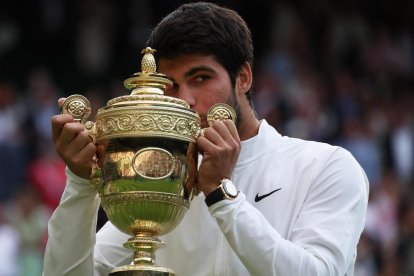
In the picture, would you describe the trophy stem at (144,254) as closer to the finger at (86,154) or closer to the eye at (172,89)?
the finger at (86,154)

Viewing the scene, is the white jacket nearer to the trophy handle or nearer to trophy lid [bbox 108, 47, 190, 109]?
the trophy handle

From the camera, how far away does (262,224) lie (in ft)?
14.5

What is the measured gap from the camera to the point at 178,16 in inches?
198

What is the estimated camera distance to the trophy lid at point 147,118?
169 inches

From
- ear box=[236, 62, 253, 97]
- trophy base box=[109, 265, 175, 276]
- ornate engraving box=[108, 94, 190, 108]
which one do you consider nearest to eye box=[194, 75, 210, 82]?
ear box=[236, 62, 253, 97]

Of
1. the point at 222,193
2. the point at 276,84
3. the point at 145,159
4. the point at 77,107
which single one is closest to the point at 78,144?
the point at 77,107

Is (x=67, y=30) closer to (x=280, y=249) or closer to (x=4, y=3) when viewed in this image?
(x=4, y=3)

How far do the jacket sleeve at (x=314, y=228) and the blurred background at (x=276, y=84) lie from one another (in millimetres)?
6772

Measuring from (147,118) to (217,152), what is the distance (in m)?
0.24

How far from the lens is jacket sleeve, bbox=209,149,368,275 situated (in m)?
4.38

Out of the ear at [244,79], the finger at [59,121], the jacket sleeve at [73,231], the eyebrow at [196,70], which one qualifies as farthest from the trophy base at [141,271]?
the ear at [244,79]

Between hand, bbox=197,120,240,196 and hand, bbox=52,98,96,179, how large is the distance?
0.35 metres

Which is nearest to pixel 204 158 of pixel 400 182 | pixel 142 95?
pixel 142 95

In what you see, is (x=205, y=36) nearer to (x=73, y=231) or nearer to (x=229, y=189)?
(x=229, y=189)
